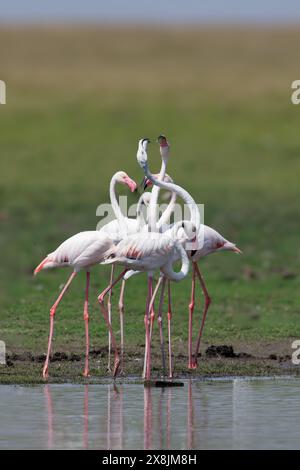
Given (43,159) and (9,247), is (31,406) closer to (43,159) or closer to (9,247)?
(9,247)

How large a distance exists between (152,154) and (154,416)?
2031 cm

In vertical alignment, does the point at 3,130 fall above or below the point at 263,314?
above

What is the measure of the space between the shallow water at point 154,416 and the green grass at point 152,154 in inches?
92.4

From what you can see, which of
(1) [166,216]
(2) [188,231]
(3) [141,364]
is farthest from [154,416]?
(1) [166,216]

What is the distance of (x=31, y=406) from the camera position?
30.5 feet

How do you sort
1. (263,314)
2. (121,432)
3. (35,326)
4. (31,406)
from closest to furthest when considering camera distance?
(121,432) < (31,406) < (35,326) < (263,314)

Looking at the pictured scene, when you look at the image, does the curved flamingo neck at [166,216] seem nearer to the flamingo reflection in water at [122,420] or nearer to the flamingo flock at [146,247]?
the flamingo flock at [146,247]

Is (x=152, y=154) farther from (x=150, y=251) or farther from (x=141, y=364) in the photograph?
(x=150, y=251)

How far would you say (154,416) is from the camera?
29.5 feet

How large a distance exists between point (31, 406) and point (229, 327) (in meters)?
4.65

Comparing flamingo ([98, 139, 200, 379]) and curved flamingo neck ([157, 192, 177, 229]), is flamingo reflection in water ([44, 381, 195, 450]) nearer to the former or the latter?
flamingo ([98, 139, 200, 379])

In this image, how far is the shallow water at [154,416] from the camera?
809cm

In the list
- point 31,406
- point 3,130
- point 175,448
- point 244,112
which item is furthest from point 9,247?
point 244,112

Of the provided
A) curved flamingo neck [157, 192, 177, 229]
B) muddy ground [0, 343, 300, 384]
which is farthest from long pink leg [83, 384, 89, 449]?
curved flamingo neck [157, 192, 177, 229]
